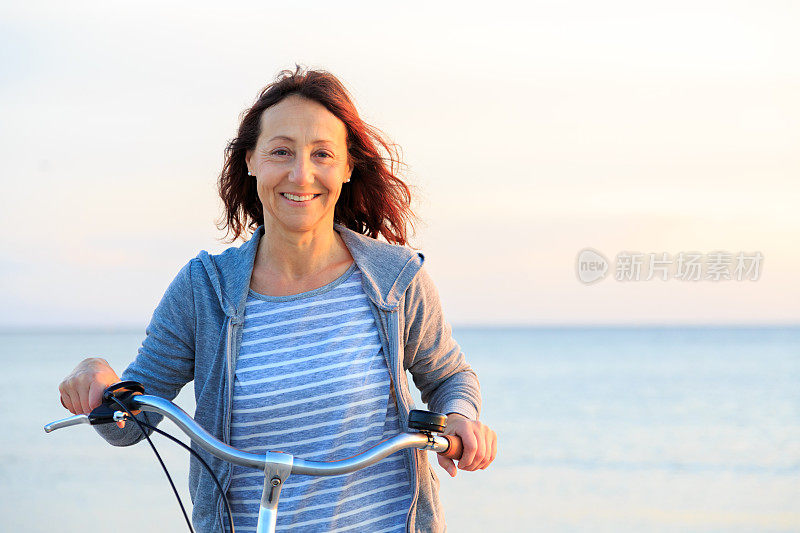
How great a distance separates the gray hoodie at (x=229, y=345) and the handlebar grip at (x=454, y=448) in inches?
8.6

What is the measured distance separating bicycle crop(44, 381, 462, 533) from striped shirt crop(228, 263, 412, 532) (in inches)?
13.5

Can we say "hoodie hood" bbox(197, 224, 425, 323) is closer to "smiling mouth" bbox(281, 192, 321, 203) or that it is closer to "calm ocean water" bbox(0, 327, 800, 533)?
"smiling mouth" bbox(281, 192, 321, 203)

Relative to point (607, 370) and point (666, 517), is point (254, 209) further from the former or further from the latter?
point (607, 370)

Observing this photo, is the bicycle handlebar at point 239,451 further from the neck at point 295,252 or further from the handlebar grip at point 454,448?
the neck at point 295,252

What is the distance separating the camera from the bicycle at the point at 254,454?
165 centimetres

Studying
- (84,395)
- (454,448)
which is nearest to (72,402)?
(84,395)

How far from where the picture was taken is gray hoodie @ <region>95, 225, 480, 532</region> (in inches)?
84.5

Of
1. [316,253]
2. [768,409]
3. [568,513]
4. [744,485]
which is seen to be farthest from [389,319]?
[768,409]

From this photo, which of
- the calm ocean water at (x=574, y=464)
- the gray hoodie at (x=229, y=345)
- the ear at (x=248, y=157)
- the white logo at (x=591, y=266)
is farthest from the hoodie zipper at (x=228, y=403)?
the white logo at (x=591, y=266)

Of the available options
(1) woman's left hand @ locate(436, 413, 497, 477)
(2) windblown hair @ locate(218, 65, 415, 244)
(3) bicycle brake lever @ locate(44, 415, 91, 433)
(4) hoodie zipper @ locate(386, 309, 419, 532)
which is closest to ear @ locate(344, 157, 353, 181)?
(2) windblown hair @ locate(218, 65, 415, 244)

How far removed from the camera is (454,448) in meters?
1.94

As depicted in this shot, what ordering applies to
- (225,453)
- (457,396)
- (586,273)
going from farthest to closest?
(586,273) → (457,396) → (225,453)

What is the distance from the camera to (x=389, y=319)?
7.30 ft

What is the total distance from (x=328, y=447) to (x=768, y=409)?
14.3 metres
